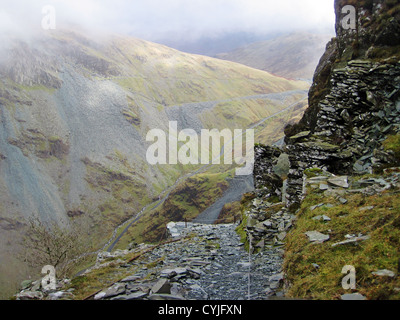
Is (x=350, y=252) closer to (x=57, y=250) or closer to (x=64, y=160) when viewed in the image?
(x=57, y=250)

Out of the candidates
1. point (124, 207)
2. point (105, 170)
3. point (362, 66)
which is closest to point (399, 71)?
point (362, 66)

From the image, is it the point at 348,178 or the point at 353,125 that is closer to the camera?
the point at 348,178

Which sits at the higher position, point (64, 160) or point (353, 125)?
point (353, 125)

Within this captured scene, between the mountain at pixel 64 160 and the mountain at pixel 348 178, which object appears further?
the mountain at pixel 64 160

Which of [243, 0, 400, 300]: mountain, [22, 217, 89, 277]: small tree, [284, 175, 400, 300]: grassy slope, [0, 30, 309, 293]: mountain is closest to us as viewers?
[284, 175, 400, 300]: grassy slope

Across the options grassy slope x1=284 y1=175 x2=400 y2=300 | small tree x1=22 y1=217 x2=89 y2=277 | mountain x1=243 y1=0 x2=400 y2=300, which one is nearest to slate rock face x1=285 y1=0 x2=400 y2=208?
mountain x1=243 y1=0 x2=400 y2=300

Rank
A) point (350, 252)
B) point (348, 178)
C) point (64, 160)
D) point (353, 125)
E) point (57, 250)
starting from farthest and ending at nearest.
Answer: point (64, 160) → point (57, 250) → point (353, 125) → point (348, 178) → point (350, 252)

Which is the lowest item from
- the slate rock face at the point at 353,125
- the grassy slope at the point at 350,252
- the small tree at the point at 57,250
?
the small tree at the point at 57,250

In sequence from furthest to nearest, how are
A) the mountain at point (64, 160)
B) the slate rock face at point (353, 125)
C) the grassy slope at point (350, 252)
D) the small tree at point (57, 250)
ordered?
the mountain at point (64, 160)
the small tree at point (57, 250)
the slate rock face at point (353, 125)
the grassy slope at point (350, 252)

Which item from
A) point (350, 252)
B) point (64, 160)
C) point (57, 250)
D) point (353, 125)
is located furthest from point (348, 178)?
point (64, 160)

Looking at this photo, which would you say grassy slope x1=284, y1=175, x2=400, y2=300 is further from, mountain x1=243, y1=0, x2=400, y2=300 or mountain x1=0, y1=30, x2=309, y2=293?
mountain x1=0, y1=30, x2=309, y2=293

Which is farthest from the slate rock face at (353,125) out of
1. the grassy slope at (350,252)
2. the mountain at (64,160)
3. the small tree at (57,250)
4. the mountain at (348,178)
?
the mountain at (64,160)

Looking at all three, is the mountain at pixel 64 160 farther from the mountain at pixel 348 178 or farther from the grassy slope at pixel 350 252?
the grassy slope at pixel 350 252

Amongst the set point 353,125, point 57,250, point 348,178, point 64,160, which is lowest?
point 57,250
